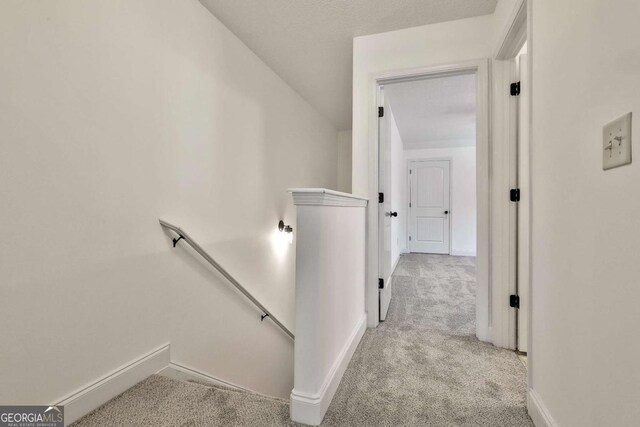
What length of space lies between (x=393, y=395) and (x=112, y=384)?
1.35m

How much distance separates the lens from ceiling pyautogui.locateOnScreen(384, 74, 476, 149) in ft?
10.9

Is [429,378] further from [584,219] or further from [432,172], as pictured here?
[432,172]

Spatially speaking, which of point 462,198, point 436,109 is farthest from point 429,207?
point 436,109

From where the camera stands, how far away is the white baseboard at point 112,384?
1.22 m

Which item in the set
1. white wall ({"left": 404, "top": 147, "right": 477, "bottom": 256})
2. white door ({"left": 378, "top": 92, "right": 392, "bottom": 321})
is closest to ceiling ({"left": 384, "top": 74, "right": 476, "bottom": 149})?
white wall ({"left": 404, "top": 147, "right": 477, "bottom": 256})

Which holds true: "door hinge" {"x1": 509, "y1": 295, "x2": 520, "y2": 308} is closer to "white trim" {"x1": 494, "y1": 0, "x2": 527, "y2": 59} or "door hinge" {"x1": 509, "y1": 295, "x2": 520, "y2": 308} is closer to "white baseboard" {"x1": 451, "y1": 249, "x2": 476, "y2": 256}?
"white trim" {"x1": 494, "y1": 0, "x2": 527, "y2": 59}

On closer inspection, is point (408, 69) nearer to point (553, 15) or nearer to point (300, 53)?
point (300, 53)

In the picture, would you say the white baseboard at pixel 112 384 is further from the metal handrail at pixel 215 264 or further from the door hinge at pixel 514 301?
the door hinge at pixel 514 301

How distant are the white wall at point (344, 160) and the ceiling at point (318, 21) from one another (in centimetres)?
238

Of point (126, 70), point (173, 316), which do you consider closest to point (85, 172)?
point (126, 70)

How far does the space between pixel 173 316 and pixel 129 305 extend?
12.6 inches

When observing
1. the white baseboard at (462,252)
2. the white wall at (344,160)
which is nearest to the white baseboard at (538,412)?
the white wall at (344,160)

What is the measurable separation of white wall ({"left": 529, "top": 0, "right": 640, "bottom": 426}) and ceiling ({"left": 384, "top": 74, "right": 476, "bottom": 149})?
154 cm

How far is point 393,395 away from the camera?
142cm
